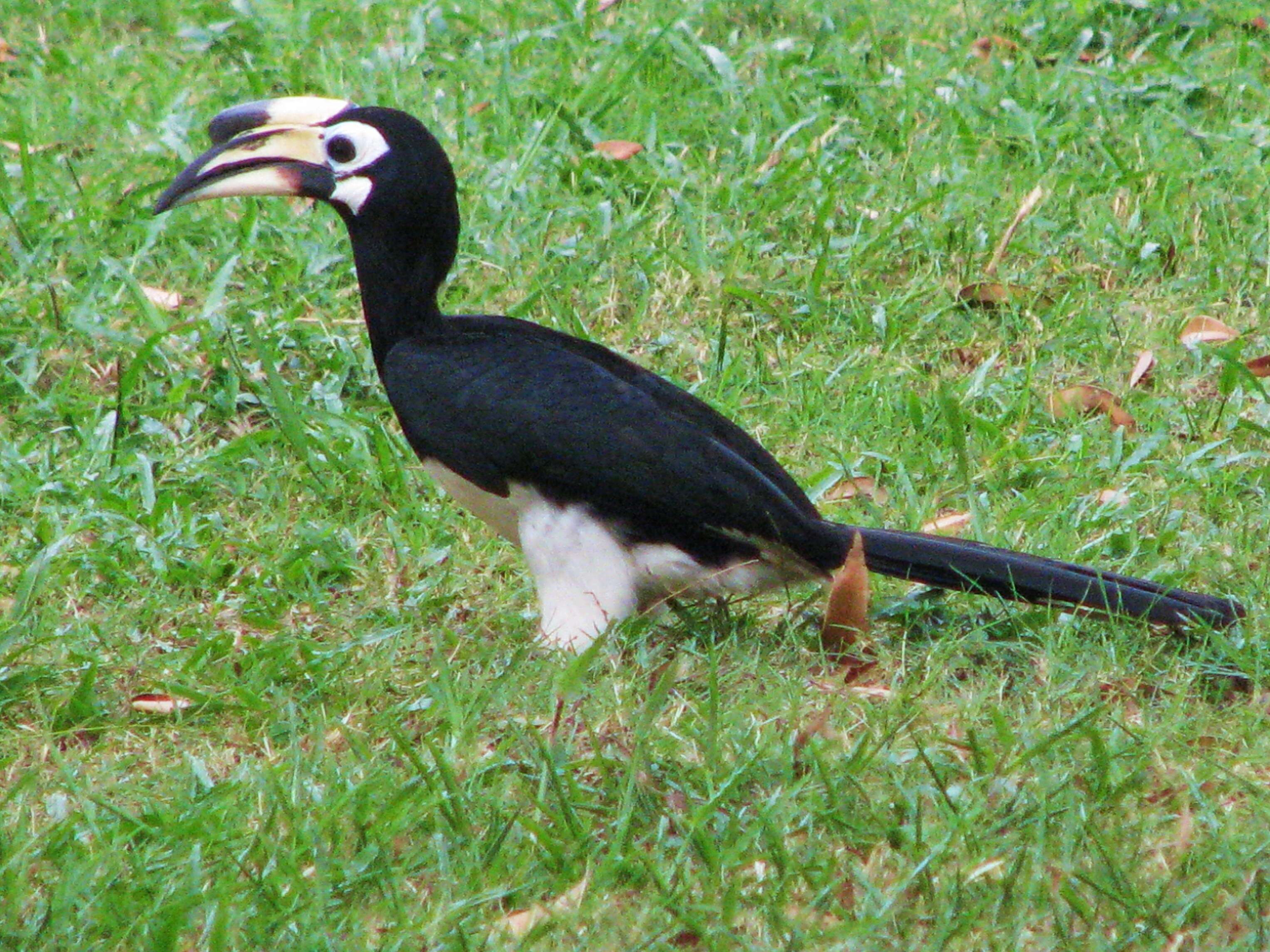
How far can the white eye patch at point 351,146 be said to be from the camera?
3850 mm

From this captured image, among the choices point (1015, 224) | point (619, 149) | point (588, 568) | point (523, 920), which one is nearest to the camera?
point (523, 920)

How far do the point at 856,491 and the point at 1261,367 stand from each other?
3.99ft

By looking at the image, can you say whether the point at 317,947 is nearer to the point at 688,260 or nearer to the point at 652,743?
the point at 652,743

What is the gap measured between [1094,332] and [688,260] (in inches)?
44.9

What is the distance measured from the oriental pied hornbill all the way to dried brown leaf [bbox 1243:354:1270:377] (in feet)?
4.45

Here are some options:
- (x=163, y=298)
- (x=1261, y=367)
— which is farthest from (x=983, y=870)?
(x=163, y=298)

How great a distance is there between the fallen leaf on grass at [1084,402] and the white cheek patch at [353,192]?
189 cm

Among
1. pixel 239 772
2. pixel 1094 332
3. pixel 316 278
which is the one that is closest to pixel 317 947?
pixel 239 772

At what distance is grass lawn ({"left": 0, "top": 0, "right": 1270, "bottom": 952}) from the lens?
284cm

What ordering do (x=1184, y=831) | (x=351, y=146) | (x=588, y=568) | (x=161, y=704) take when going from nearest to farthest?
(x=1184, y=831) → (x=161, y=704) → (x=588, y=568) → (x=351, y=146)

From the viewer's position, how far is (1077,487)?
434 centimetres

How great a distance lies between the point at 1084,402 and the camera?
4695mm

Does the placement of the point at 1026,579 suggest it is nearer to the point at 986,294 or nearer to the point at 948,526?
the point at 948,526

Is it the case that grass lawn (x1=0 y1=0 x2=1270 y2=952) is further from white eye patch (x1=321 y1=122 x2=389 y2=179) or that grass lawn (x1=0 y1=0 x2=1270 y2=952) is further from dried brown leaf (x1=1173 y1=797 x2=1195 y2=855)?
white eye patch (x1=321 y1=122 x2=389 y2=179)
